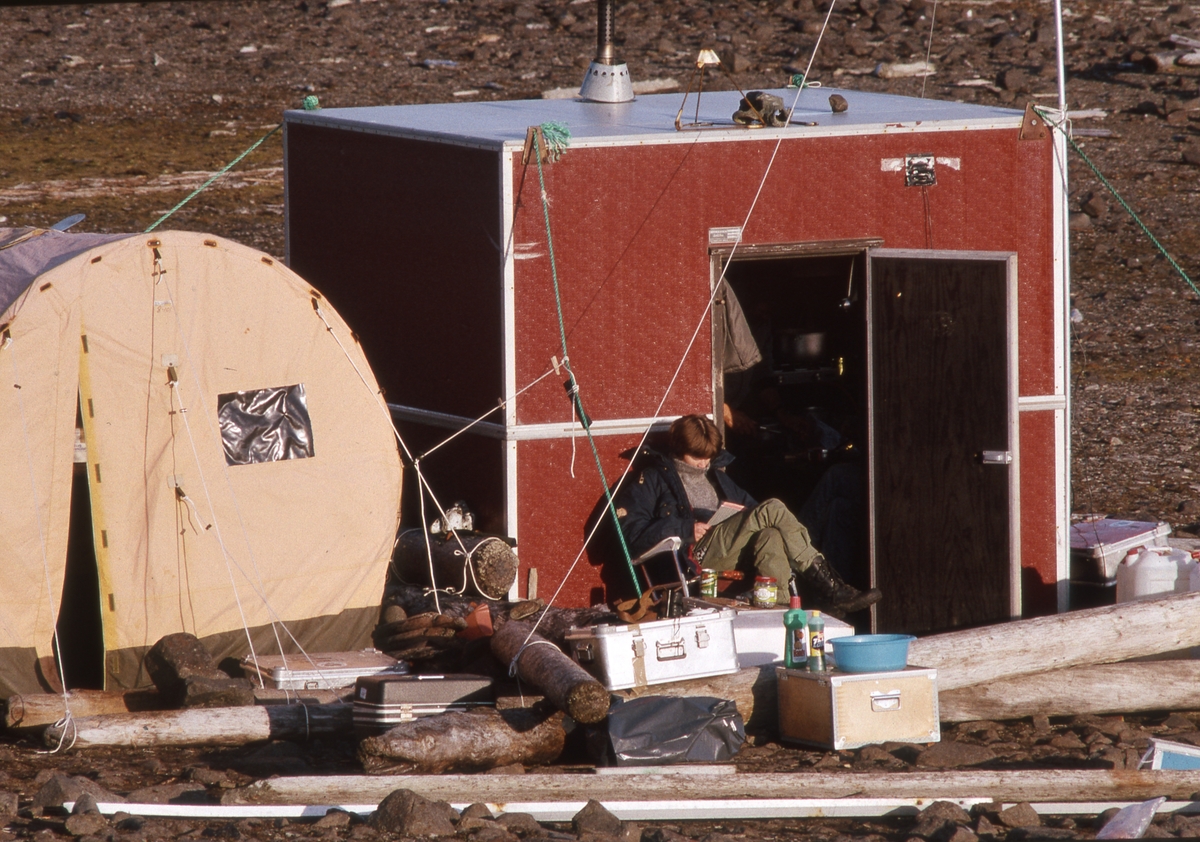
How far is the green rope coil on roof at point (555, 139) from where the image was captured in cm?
768

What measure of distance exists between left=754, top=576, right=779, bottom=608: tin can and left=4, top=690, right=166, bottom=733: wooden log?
2.68 metres

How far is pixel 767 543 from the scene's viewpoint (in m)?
7.78

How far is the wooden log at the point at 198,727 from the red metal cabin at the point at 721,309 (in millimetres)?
1642

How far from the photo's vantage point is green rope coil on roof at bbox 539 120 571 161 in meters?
7.68

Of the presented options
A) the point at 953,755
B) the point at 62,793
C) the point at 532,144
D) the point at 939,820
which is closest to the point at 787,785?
the point at 939,820

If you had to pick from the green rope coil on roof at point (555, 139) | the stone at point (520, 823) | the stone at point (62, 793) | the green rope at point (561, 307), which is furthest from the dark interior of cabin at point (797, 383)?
the stone at point (62, 793)

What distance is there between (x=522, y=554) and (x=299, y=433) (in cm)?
124

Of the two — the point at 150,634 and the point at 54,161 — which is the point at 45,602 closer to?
the point at 150,634

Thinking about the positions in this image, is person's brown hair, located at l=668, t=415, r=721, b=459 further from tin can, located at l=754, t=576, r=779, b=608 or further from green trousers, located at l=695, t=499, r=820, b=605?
tin can, located at l=754, t=576, r=779, b=608

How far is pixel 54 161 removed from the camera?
19.2 m

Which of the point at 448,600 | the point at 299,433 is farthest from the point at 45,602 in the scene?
the point at 448,600

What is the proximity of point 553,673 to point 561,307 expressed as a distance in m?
2.13

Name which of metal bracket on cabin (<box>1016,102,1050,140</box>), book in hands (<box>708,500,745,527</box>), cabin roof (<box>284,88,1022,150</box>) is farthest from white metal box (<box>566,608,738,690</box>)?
metal bracket on cabin (<box>1016,102,1050,140</box>)

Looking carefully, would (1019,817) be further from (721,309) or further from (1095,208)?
(1095,208)
